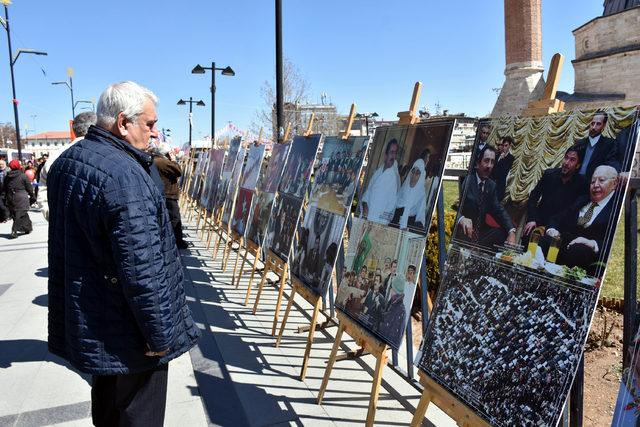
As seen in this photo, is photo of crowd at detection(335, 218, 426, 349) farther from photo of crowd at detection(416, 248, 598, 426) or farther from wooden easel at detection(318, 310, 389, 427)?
photo of crowd at detection(416, 248, 598, 426)

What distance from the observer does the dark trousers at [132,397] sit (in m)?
2.16

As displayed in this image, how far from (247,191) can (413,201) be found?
161 inches

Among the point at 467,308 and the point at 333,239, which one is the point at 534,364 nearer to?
the point at 467,308

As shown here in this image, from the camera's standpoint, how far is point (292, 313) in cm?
546

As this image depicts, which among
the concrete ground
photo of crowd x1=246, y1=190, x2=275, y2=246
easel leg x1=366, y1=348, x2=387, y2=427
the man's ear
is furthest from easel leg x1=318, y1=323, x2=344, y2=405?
photo of crowd x1=246, y1=190, x2=275, y2=246

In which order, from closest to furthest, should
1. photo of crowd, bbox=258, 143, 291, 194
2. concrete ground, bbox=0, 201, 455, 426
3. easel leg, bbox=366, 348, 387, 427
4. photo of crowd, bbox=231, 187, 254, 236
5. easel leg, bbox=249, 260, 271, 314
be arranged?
easel leg, bbox=366, 348, 387, 427, concrete ground, bbox=0, 201, 455, 426, easel leg, bbox=249, 260, 271, 314, photo of crowd, bbox=258, 143, 291, 194, photo of crowd, bbox=231, 187, 254, 236

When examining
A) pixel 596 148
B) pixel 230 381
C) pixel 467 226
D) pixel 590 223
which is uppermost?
pixel 596 148

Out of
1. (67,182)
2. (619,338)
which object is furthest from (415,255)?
(619,338)

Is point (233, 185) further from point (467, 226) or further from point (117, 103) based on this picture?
point (467, 226)

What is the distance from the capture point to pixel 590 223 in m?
1.72

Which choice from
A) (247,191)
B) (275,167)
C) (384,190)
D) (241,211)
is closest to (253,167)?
(247,191)

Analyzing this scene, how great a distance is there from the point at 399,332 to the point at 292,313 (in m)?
2.91

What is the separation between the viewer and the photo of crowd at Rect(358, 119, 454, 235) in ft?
8.98

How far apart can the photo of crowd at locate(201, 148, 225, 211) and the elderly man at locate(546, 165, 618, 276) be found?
7.90m
